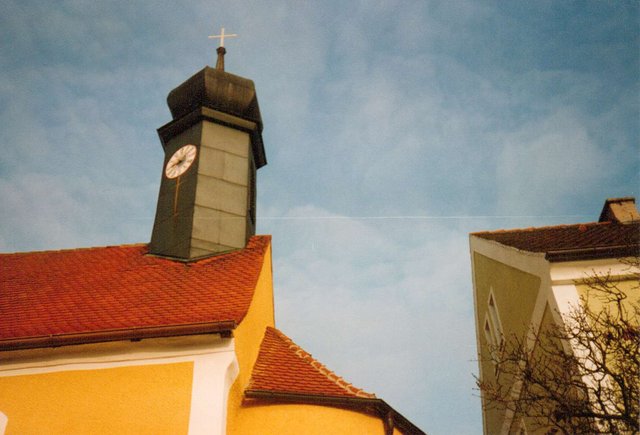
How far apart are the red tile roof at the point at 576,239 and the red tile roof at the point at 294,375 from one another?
347 cm

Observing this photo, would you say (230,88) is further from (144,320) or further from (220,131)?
(144,320)

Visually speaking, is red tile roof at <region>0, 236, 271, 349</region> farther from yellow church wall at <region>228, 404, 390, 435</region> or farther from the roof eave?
the roof eave

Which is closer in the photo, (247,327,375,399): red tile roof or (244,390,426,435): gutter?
(244,390,426,435): gutter

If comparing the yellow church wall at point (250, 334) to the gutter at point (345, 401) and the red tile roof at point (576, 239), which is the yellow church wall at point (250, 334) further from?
the red tile roof at point (576, 239)

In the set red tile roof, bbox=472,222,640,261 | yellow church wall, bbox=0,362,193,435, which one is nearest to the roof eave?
red tile roof, bbox=472,222,640,261

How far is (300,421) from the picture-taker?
7.72 m

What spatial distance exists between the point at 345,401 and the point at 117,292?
405 cm

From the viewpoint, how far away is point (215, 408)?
6.83m

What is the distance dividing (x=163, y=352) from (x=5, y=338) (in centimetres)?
209

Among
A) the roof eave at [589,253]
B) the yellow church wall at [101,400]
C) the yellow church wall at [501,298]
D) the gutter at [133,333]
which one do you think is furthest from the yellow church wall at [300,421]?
the roof eave at [589,253]

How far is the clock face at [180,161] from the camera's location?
487 inches

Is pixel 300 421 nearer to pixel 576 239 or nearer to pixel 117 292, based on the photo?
pixel 117 292

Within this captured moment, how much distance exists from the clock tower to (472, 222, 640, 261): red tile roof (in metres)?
5.22

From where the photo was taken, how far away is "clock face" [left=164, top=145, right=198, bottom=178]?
12.4m
